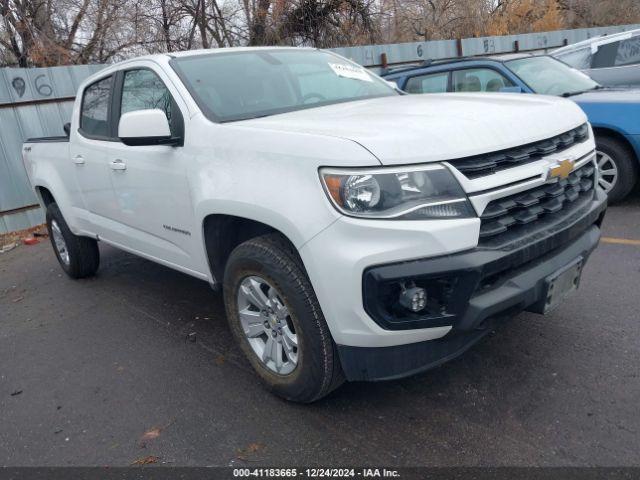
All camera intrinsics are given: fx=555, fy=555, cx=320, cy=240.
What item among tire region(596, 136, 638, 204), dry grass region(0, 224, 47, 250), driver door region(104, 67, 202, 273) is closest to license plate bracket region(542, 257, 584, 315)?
driver door region(104, 67, 202, 273)

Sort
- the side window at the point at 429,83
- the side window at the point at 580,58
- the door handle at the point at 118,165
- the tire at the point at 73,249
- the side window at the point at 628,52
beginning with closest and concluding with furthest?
the door handle at the point at 118,165
the tire at the point at 73,249
the side window at the point at 429,83
the side window at the point at 628,52
the side window at the point at 580,58

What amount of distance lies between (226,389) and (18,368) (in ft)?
5.39

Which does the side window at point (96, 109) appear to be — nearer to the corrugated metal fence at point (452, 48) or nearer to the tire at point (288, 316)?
the tire at point (288, 316)

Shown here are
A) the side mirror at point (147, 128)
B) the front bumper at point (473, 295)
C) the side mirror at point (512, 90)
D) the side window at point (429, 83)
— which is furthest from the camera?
the side window at point (429, 83)

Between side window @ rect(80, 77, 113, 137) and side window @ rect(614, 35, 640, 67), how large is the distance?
7.02 metres

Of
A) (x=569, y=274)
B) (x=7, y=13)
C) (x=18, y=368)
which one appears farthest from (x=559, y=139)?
(x=7, y=13)

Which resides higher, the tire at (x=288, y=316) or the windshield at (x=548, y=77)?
the windshield at (x=548, y=77)

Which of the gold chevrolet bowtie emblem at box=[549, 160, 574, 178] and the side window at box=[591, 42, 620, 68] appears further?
the side window at box=[591, 42, 620, 68]

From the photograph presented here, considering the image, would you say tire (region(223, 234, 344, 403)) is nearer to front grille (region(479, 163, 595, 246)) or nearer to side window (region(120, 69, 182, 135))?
front grille (region(479, 163, 595, 246))

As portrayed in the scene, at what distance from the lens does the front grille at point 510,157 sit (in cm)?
234

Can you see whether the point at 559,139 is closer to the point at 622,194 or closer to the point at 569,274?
the point at 569,274

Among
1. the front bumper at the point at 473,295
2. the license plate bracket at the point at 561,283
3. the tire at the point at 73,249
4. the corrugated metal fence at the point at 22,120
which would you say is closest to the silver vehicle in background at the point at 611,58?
the license plate bracket at the point at 561,283

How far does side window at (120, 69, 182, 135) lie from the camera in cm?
331

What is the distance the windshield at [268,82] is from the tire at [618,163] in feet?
8.92
